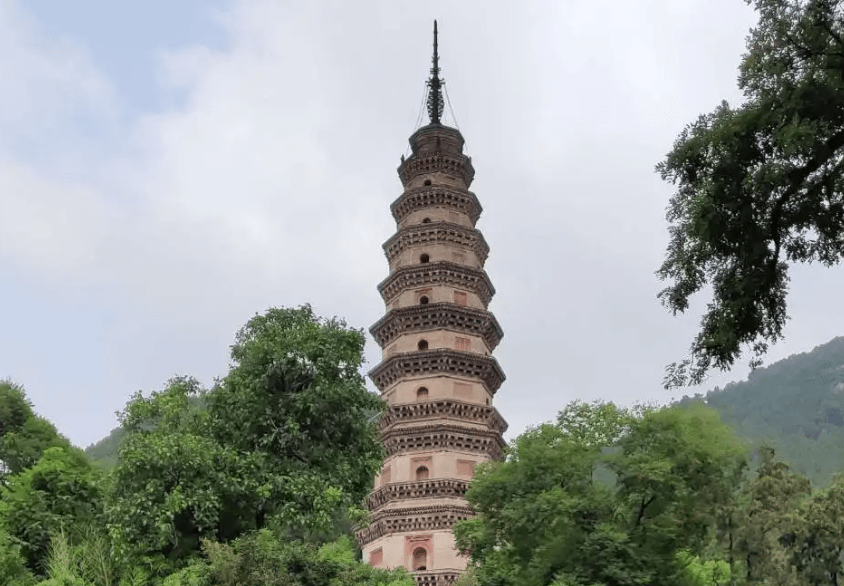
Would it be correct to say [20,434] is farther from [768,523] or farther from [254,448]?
[768,523]

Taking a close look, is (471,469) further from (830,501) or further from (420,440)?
(830,501)

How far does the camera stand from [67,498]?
24.2 metres

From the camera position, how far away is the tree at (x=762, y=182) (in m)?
10.5

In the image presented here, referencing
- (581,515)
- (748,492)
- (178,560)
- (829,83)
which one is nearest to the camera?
(829,83)

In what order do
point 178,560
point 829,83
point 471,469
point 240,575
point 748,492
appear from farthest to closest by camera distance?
point 471,469, point 748,492, point 178,560, point 240,575, point 829,83

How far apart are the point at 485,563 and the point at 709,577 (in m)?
7.88

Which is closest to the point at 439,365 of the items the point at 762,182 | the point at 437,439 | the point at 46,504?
the point at 437,439

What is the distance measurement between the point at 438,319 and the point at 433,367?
1887 mm

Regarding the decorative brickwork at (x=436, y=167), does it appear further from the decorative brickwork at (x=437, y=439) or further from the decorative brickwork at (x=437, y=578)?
the decorative brickwork at (x=437, y=578)

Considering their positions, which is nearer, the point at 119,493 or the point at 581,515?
the point at 119,493

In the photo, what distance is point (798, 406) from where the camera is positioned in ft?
445

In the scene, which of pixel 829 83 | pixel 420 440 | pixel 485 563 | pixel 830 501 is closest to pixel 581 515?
pixel 485 563

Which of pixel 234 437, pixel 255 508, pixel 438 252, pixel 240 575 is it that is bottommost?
pixel 240 575

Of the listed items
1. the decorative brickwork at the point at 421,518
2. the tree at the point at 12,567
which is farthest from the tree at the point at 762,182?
the decorative brickwork at the point at 421,518
